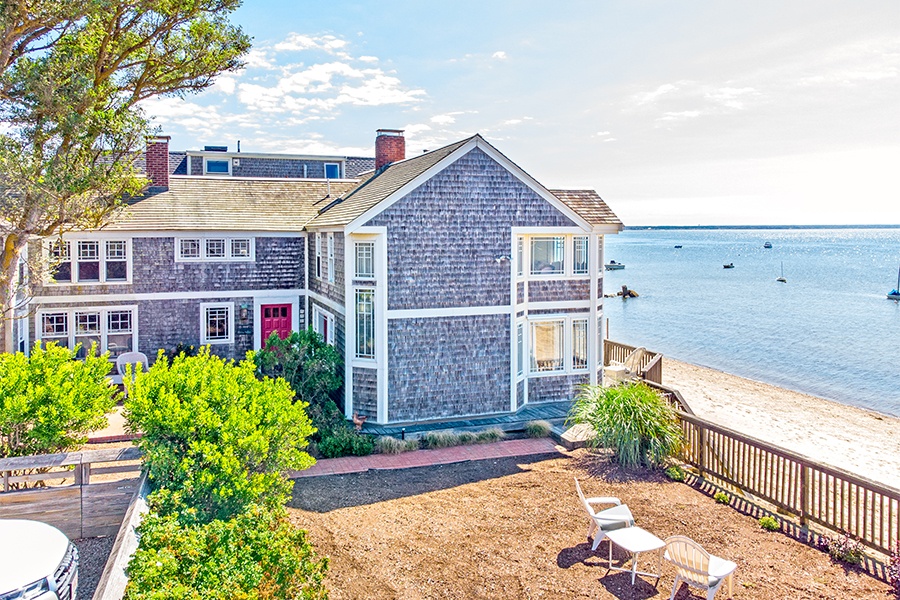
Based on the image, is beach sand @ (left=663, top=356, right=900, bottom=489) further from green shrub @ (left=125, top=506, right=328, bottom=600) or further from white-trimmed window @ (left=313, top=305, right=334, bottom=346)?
green shrub @ (left=125, top=506, right=328, bottom=600)

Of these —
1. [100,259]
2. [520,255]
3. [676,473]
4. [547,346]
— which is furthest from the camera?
[100,259]

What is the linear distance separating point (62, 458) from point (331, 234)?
34.4 feet

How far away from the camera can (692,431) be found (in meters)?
12.8

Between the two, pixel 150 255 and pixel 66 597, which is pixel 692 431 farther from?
pixel 150 255

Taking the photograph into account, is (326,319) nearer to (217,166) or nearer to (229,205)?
(229,205)

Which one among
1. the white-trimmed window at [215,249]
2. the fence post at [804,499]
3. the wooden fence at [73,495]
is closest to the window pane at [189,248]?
the white-trimmed window at [215,249]

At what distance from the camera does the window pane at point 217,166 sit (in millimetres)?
33375

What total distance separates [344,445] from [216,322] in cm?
894

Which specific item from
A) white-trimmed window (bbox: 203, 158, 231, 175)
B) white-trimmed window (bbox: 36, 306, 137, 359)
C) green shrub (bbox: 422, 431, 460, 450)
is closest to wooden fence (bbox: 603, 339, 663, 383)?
green shrub (bbox: 422, 431, 460, 450)

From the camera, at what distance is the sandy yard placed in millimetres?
8023

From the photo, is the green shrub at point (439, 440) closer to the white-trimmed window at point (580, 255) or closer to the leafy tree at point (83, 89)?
the white-trimmed window at point (580, 255)

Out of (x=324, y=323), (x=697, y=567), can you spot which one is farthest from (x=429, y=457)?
(x=697, y=567)

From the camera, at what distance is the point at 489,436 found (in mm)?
15203

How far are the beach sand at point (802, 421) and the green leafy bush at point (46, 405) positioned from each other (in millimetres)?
18846
